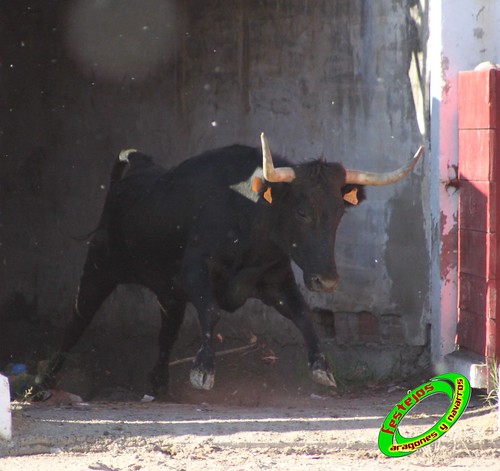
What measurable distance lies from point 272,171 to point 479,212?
1.44 meters

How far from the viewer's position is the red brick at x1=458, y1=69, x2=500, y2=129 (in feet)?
24.5

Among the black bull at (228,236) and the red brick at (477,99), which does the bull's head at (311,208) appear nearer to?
the black bull at (228,236)

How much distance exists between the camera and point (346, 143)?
935 centimetres

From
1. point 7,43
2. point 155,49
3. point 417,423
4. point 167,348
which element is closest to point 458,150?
point 417,423

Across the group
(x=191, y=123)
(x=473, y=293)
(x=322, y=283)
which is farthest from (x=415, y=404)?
(x=191, y=123)

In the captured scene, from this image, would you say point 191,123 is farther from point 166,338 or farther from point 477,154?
point 477,154

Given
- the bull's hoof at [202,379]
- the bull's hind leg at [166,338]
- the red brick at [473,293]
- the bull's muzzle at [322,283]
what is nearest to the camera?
the bull's hoof at [202,379]

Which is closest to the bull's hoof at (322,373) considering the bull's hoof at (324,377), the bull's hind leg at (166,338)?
the bull's hoof at (324,377)

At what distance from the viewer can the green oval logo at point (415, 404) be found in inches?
251

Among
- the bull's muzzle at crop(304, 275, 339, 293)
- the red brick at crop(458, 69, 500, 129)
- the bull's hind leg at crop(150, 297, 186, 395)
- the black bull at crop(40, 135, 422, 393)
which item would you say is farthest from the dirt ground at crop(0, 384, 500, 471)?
the red brick at crop(458, 69, 500, 129)

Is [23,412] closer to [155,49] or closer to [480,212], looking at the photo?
[480,212]

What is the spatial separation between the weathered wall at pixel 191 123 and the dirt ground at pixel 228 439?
197 cm

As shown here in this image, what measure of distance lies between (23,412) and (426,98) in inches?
152

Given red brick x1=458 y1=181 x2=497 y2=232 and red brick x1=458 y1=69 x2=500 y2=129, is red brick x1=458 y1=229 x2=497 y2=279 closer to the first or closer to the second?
red brick x1=458 y1=181 x2=497 y2=232
